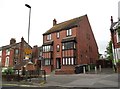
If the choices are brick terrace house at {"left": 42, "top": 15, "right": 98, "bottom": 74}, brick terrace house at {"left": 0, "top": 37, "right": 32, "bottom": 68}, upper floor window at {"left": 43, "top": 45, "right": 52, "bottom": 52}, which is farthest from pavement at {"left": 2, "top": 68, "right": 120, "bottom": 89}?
brick terrace house at {"left": 0, "top": 37, "right": 32, "bottom": 68}

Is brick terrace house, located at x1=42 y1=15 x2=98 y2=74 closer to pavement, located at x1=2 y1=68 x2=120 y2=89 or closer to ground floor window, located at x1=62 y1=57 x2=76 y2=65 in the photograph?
ground floor window, located at x1=62 y1=57 x2=76 y2=65

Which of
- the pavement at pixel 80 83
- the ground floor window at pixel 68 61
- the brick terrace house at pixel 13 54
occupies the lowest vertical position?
the pavement at pixel 80 83

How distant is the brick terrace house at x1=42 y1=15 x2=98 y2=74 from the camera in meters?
37.4

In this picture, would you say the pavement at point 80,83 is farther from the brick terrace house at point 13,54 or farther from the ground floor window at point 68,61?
the brick terrace house at point 13,54

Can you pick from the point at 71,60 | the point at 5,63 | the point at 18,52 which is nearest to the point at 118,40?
the point at 71,60

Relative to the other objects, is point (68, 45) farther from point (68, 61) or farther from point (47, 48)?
point (47, 48)

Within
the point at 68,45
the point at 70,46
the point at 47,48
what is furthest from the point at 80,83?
the point at 47,48

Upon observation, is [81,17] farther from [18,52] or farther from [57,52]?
[18,52]

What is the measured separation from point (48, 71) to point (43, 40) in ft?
28.1

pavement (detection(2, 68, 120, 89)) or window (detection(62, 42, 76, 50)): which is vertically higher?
window (detection(62, 42, 76, 50))

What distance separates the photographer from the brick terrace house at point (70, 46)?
37.4 metres

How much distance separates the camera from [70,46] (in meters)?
37.6

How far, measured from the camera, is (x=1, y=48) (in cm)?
6431

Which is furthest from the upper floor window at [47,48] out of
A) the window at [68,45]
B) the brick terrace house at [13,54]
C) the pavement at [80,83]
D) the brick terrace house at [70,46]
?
the pavement at [80,83]
